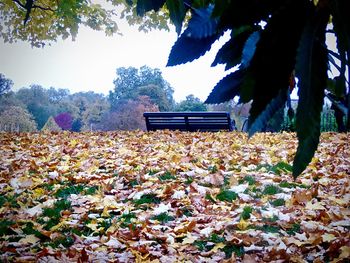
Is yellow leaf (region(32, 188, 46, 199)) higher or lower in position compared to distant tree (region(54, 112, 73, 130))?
lower

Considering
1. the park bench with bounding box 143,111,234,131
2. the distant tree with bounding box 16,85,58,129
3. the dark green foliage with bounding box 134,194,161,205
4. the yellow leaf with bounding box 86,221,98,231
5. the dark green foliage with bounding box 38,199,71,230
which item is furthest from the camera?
the distant tree with bounding box 16,85,58,129

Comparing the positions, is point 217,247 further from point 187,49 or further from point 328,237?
point 187,49

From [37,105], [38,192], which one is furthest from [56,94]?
[38,192]

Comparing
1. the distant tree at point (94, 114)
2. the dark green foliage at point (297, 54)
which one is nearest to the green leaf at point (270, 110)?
the dark green foliage at point (297, 54)

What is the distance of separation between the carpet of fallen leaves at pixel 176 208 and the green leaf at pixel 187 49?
1.77 m

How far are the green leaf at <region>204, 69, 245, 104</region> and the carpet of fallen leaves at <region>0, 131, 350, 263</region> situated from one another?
1.69 metres

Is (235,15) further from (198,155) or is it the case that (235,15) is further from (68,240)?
(198,155)

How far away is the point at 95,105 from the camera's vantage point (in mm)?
38844

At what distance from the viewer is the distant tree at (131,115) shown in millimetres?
28141

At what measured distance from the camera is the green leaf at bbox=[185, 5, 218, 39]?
64cm

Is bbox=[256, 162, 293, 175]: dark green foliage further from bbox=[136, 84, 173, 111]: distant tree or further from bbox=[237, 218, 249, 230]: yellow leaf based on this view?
bbox=[136, 84, 173, 111]: distant tree

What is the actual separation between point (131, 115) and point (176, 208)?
1017 inches

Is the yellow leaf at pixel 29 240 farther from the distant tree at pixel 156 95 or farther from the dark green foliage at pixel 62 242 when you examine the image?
the distant tree at pixel 156 95

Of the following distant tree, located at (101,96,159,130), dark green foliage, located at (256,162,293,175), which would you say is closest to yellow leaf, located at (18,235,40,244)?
dark green foliage, located at (256,162,293,175)
